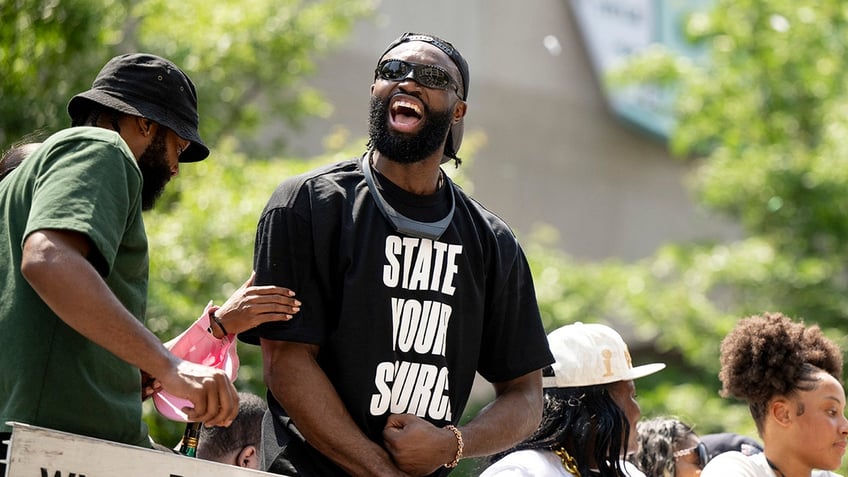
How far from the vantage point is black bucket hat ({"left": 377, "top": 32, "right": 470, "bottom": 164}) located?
3824 mm

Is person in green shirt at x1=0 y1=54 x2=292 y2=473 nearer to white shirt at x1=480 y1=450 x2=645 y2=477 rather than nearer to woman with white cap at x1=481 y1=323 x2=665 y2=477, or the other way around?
white shirt at x1=480 y1=450 x2=645 y2=477

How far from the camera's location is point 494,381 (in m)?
3.93

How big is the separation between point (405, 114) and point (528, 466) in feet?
4.67

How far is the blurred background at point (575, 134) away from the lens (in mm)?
9625

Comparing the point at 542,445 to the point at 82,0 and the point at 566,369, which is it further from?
the point at 82,0

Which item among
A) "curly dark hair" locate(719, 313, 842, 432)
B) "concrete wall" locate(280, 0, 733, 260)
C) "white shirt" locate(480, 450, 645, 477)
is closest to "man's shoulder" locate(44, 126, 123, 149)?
"white shirt" locate(480, 450, 645, 477)

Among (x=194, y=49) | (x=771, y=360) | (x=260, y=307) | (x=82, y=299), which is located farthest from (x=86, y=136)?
(x=194, y=49)

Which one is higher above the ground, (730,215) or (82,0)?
(82,0)

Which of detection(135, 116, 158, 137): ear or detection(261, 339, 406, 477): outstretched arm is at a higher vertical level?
detection(135, 116, 158, 137): ear

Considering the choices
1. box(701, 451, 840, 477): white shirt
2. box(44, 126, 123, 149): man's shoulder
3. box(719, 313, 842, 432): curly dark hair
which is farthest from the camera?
box(719, 313, 842, 432): curly dark hair

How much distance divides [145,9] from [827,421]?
21.2ft

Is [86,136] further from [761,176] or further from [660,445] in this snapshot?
[761,176]

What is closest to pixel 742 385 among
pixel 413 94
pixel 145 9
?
pixel 413 94

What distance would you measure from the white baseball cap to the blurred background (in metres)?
0.51
